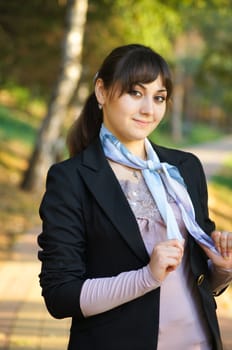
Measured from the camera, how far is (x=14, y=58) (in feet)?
44.2

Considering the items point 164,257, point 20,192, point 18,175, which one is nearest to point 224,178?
point 18,175

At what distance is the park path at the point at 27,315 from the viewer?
513 centimetres

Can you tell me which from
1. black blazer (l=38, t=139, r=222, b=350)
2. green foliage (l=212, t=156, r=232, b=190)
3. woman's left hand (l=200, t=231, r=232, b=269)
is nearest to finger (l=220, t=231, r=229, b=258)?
woman's left hand (l=200, t=231, r=232, b=269)

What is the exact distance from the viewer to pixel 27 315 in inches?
226

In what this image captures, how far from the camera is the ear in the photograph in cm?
230

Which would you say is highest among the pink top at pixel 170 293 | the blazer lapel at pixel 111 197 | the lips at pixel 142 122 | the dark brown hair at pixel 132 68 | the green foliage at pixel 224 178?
the dark brown hair at pixel 132 68

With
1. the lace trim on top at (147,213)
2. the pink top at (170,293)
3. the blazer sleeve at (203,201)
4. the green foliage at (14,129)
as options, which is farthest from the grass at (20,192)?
the lace trim on top at (147,213)

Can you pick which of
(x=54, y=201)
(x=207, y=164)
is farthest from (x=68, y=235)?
(x=207, y=164)

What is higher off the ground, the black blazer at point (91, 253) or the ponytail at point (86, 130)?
the ponytail at point (86, 130)

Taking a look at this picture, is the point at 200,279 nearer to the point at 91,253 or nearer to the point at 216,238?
the point at 216,238

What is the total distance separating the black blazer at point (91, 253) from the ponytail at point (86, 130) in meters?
0.26

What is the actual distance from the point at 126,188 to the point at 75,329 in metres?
0.48

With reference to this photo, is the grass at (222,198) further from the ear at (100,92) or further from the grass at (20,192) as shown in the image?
the ear at (100,92)

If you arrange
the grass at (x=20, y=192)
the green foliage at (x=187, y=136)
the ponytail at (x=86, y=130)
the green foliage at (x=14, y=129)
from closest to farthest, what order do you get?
the ponytail at (x=86, y=130) → the grass at (x=20, y=192) → the green foliage at (x=14, y=129) → the green foliage at (x=187, y=136)
